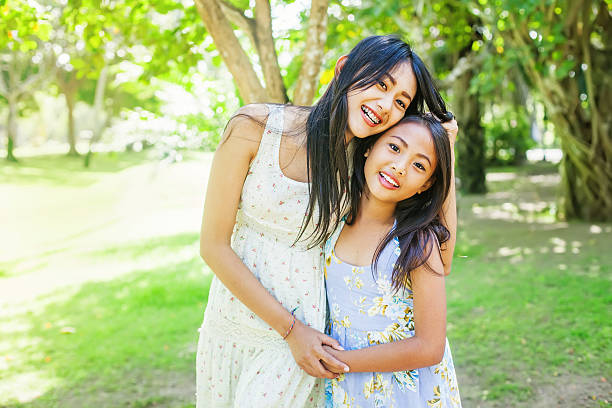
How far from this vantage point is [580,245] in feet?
21.8

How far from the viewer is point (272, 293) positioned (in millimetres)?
1821

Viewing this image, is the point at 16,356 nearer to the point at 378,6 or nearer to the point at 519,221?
the point at 378,6

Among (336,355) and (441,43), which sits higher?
(441,43)

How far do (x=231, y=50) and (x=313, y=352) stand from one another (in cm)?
151

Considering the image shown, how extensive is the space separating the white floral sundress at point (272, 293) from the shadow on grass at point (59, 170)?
544 inches

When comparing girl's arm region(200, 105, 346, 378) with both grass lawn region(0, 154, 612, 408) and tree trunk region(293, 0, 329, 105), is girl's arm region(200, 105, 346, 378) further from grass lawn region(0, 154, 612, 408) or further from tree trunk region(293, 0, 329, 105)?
tree trunk region(293, 0, 329, 105)

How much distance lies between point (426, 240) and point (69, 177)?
19545 millimetres

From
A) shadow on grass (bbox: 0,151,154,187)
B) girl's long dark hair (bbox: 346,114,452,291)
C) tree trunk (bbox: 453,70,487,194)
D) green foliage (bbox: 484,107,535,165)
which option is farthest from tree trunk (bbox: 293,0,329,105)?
green foliage (bbox: 484,107,535,165)

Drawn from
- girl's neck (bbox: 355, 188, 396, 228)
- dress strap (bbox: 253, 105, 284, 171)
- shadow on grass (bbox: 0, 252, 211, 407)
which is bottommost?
shadow on grass (bbox: 0, 252, 211, 407)

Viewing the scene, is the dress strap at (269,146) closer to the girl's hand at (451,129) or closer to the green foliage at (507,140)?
the girl's hand at (451,129)

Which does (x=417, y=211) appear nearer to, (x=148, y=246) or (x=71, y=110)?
(x=148, y=246)

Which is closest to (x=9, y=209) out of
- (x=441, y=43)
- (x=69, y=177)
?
(x=69, y=177)

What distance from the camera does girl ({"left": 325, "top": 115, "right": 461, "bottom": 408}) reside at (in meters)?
1.73

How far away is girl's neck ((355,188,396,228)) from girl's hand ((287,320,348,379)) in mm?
406
